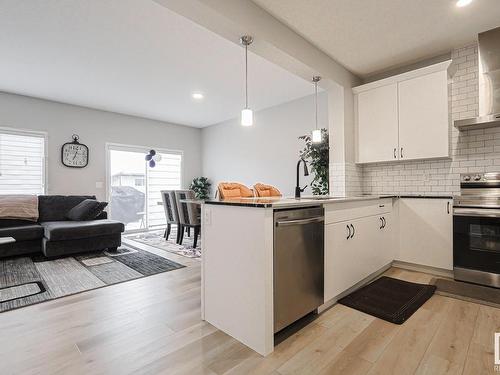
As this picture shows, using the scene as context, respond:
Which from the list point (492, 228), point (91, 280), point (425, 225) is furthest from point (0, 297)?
point (492, 228)

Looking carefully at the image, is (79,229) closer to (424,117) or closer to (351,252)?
(351,252)

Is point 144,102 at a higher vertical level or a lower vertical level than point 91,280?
higher

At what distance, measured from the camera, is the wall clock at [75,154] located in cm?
512

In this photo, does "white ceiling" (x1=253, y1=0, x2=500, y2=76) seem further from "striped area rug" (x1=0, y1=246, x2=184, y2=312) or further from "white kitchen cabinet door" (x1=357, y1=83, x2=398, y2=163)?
"striped area rug" (x1=0, y1=246, x2=184, y2=312)

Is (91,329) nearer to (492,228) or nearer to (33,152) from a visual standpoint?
(492,228)

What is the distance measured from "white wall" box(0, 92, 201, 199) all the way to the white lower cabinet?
5225 millimetres

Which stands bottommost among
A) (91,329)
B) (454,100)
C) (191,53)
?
(91,329)

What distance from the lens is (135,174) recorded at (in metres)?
6.25

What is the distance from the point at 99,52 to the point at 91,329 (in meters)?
3.06

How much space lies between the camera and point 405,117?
10.3 ft

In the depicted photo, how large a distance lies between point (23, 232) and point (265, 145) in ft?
14.1

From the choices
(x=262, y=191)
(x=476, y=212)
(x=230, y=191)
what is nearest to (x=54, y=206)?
(x=230, y=191)

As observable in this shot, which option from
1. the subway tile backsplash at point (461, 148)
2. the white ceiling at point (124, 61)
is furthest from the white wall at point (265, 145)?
the subway tile backsplash at point (461, 148)

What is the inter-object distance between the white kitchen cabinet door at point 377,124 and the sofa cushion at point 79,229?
3.82 meters
